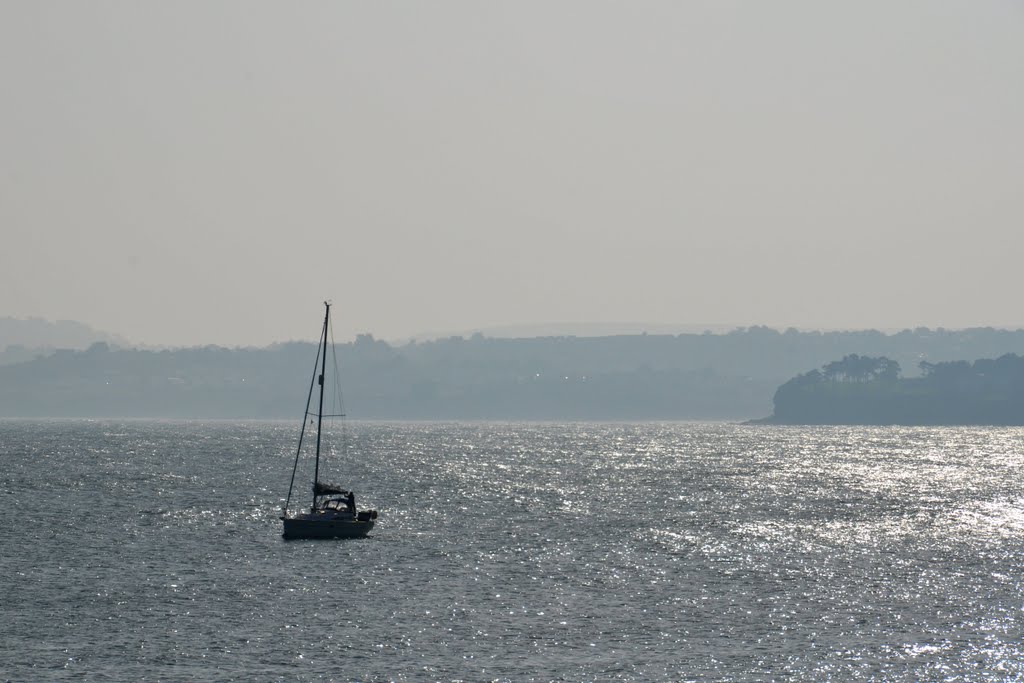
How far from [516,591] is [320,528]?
29448 millimetres

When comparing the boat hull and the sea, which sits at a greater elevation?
the boat hull

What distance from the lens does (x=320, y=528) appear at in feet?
350

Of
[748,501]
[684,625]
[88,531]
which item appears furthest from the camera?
[748,501]

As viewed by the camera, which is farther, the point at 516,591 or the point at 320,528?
the point at 320,528

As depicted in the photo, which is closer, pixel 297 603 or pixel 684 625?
pixel 684 625

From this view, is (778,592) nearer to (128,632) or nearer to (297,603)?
(297,603)

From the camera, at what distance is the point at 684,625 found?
232 feet

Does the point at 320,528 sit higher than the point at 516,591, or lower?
higher

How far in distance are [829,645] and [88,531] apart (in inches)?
2616

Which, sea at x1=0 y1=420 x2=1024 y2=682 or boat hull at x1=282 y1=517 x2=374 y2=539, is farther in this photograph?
boat hull at x1=282 y1=517 x2=374 y2=539

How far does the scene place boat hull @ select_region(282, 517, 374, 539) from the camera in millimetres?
106250

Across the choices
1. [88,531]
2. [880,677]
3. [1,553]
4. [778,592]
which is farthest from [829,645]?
[88,531]

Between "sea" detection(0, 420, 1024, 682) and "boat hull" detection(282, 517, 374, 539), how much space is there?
1.29 metres

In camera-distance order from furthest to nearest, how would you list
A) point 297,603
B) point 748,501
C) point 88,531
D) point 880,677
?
point 748,501 < point 88,531 < point 297,603 < point 880,677
